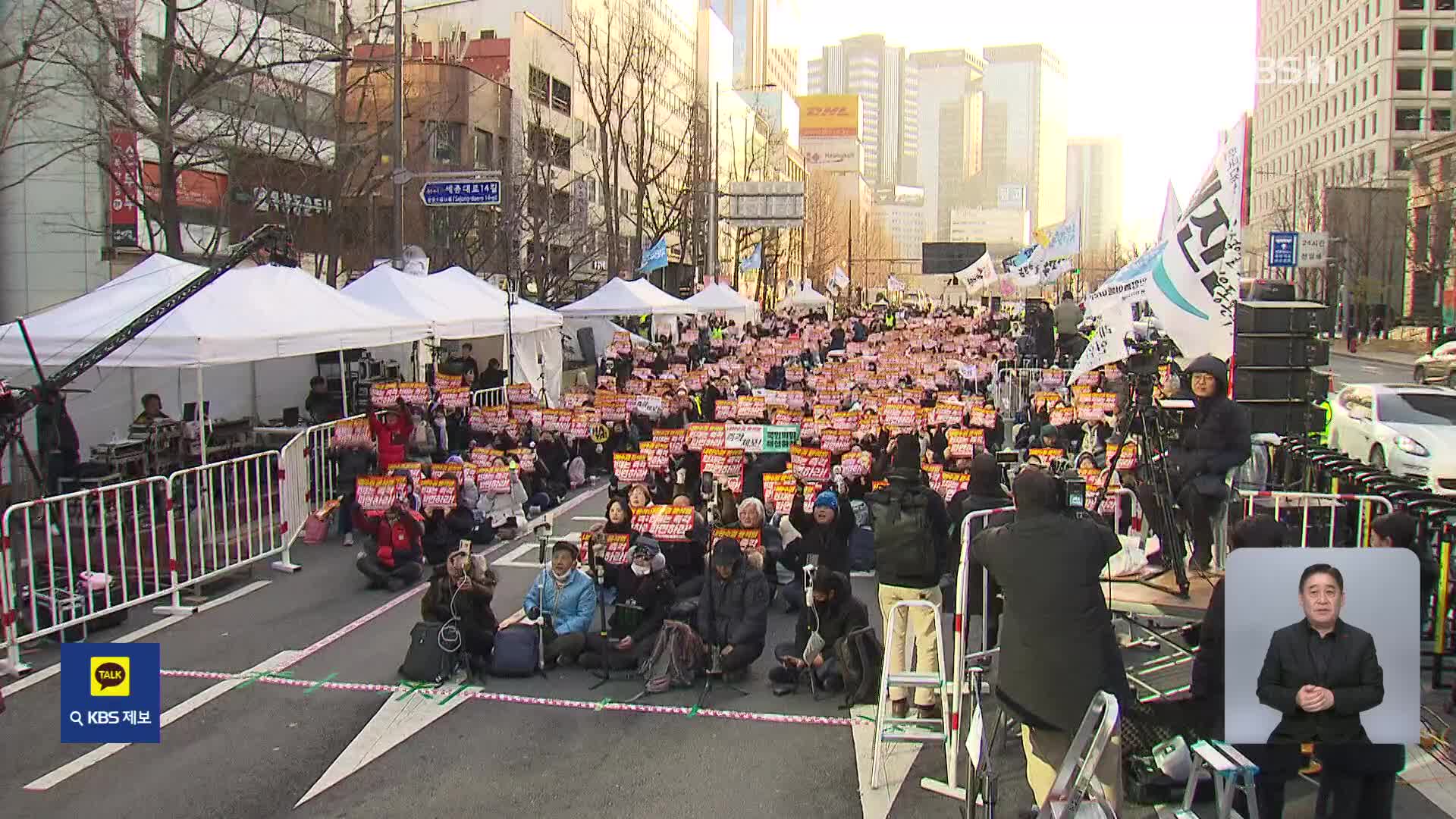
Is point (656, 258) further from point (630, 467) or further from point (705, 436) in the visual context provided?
point (630, 467)

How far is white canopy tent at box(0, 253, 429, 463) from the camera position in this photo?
1288cm

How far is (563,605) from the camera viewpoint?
30.5 ft

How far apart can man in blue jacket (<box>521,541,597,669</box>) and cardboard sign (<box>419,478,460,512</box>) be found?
3532mm

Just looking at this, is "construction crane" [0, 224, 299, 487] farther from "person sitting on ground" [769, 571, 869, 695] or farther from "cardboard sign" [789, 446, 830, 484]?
"person sitting on ground" [769, 571, 869, 695]

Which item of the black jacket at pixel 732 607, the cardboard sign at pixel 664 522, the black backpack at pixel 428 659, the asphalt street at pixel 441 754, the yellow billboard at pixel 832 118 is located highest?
the yellow billboard at pixel 832 118

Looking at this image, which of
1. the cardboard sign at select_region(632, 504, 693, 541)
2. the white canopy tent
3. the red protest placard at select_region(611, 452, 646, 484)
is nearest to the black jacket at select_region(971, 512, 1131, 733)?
the cardboard sign at select_region(632, 504, 693, 541)

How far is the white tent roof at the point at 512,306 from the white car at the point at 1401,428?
1359 centimetres

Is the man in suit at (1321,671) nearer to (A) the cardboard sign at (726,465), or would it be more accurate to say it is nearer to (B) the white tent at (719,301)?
(A) the cardboard sign at (726,465)

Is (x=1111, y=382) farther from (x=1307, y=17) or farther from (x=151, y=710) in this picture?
(x=1307, y=17)

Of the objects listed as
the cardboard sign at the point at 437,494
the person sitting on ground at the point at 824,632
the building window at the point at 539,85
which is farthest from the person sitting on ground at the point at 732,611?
the building window at the point at 539,85

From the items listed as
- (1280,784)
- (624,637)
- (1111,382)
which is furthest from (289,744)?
(1111,382)

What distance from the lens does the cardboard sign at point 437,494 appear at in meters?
12.6

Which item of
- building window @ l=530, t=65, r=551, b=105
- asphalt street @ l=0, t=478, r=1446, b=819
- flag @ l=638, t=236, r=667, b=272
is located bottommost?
asphalt street @ l=0, t=478, r=1446, b=819

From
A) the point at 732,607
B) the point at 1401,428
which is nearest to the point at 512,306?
the point at 732,607
